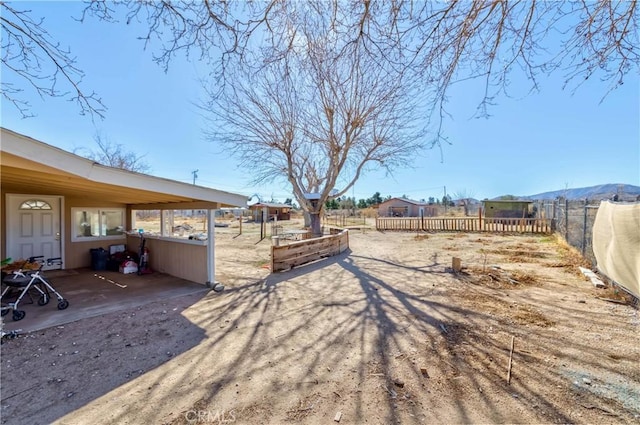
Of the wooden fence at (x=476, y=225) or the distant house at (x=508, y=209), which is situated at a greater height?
the distant house at (x=508, y=209)

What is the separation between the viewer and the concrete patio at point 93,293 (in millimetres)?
4172

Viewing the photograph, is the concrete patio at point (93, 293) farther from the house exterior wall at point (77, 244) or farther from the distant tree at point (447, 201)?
the distant tree at point (447, 201)

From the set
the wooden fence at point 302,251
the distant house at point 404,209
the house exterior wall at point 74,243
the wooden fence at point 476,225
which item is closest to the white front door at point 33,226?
the house exterior wall at point 74,243

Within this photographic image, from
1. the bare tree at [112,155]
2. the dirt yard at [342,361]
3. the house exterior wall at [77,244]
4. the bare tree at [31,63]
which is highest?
the bare tree at [112,155]

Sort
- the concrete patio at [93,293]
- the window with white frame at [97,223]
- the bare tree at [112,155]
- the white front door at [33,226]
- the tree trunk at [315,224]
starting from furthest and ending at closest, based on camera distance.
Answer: the bare tree at [112,155], the tree trunk at [315,224], the window with white frame at [97,223], the white front door at [33,226], the concrete patio at [93,293]

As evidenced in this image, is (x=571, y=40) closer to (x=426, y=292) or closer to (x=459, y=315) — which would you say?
(x=459, y=315)

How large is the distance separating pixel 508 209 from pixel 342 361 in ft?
92.9

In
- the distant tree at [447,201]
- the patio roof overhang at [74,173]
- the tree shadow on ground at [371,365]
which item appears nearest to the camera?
the tree shadow on ground at [371,365]

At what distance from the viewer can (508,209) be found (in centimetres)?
2533

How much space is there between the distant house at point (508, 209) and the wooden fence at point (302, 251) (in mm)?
21650

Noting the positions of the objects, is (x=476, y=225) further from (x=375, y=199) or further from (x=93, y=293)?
(x=375, y=199)

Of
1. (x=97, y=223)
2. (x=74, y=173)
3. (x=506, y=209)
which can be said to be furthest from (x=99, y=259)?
(x=506, y=209)

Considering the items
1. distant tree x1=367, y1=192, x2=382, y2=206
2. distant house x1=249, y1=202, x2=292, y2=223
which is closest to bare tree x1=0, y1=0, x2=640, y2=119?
distant house x1=249, y1=202, x2=292, y2=223

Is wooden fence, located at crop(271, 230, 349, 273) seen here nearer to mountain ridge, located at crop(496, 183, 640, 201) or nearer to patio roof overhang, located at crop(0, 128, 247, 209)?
patio roof overhang, located at crop(0, 128, 247, 209)
